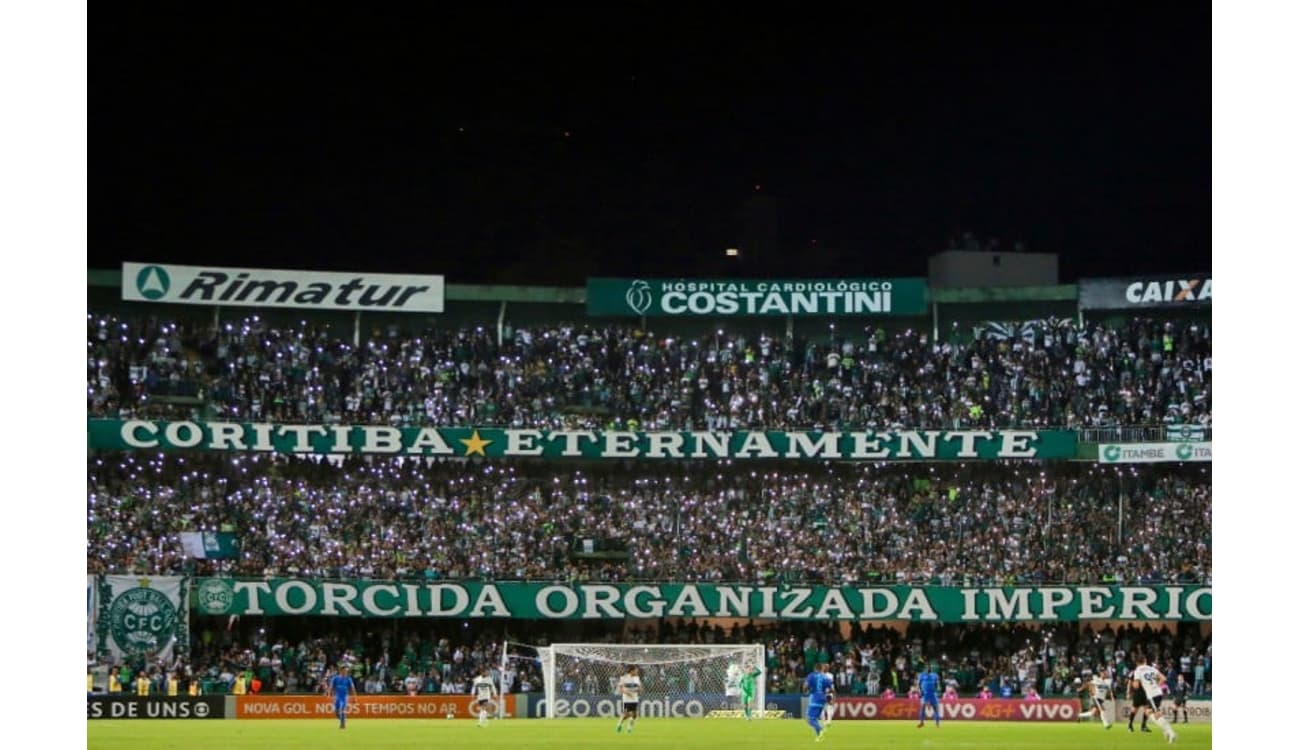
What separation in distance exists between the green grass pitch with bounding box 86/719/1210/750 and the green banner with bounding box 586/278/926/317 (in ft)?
44.4

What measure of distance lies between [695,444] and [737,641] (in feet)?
16.0

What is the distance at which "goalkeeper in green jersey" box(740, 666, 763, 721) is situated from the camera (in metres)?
28.6

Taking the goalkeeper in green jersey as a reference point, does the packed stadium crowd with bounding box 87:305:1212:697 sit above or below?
above

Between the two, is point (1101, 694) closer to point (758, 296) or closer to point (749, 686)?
point (749, 686)

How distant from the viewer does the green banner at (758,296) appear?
1527 inches

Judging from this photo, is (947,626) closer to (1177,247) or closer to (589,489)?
(589,489)

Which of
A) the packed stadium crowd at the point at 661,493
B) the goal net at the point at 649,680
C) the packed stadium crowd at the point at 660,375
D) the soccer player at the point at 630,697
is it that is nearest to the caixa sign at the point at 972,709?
the packed stadium crowd at the point at 661,493

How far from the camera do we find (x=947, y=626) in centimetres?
3444

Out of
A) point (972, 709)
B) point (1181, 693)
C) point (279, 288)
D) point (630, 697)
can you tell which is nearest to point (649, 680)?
point (972, 709)

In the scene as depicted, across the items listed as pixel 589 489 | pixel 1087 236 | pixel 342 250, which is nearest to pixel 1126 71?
pixel 1087 236

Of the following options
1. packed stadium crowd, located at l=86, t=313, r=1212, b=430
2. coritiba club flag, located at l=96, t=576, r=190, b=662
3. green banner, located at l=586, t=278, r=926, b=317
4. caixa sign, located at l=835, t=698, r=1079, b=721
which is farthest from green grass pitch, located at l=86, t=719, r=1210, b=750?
green banner, located at l=586, t=278, r=926, b=317

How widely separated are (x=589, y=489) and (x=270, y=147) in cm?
1436

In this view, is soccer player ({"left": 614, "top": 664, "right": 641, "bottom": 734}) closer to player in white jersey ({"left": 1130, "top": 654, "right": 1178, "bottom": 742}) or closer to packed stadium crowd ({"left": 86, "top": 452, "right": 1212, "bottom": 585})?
player in white jersey ({"left": 1130, "top": 654, "right": 1178, "bottom": 742})

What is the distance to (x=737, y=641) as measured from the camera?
112 ft
